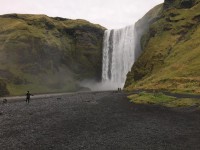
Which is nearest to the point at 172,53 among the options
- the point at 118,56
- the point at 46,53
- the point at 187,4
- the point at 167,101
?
the point at 187,4

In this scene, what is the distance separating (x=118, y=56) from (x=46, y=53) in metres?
41.0

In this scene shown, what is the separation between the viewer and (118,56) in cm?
16475

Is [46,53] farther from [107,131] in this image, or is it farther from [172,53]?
[107,131]

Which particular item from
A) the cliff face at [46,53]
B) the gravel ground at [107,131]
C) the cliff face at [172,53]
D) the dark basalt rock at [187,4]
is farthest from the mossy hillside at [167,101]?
the cliff face at [46,53]

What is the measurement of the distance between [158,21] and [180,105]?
95.6 metres

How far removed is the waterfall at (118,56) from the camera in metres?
160

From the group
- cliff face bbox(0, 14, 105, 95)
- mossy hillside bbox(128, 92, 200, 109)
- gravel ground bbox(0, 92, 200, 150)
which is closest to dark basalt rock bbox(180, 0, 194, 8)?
cliff face bbox(0, 14, 105, 95)

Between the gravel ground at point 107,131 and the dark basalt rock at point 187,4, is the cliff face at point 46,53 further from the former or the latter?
the gravel ground at point 107,131

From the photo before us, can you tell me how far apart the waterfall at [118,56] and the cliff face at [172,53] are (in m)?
9.27

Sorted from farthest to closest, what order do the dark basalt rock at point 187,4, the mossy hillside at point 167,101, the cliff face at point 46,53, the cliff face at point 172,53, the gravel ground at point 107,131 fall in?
the cliff face at point 46,53
the dark basalt rock at point 187,4
the cliff face at point 172,53
the mossy hillside at point 167,101
the gravel ground at point 107,131

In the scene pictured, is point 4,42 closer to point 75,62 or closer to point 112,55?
point 75,62

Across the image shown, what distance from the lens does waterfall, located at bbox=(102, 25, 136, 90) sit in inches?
6280

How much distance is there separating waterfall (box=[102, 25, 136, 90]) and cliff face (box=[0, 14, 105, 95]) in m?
10.0

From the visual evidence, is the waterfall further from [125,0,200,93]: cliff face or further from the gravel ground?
the gravel ground
